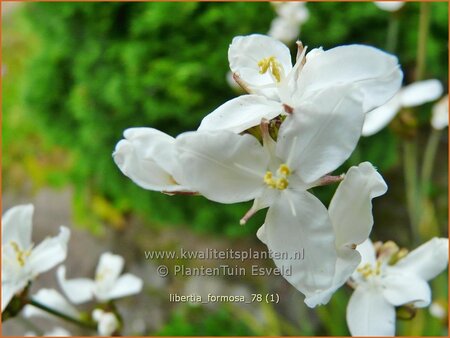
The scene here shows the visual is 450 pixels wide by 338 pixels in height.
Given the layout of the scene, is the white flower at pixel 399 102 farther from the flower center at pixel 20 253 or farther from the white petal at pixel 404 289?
the flower center at pixel 20 253

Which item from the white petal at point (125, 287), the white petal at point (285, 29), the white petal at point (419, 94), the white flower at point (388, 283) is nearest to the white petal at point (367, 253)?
the white flower at point (388, 283)

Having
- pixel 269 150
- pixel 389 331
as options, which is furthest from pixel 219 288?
pixel 269 150

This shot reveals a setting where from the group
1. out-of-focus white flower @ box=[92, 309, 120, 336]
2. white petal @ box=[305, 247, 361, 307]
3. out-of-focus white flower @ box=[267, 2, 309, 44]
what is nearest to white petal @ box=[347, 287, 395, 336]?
white petal @ box=[305, 247, 361, 307]

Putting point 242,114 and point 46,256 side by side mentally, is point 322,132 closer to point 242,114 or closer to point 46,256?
point 242,114

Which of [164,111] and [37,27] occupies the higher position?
[37,27]

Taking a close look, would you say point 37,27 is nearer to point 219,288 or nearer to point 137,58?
point 137,58

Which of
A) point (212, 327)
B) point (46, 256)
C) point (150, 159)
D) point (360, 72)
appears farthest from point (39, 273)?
point (212, 327)
